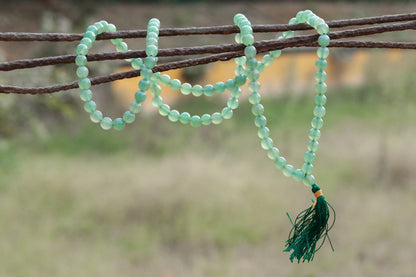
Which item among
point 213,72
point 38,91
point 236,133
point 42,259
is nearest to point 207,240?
point 42,259

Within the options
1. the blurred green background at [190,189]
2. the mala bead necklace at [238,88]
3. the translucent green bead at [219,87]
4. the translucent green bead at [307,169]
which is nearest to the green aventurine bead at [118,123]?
the mala bead necklace at [238,88]

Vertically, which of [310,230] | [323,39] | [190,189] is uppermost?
[190,189]

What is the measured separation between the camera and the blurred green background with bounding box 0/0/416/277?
2.33 m

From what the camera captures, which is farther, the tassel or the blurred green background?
the blurred green background

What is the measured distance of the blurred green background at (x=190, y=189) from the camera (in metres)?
2.33

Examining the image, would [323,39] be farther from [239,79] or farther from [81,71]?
[81,71]

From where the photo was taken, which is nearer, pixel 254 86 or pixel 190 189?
pixel 254 86

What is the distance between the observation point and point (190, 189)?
8.89 ft

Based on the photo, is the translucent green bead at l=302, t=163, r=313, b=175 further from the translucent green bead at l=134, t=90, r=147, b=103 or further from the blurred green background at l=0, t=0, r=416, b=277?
the blurred green background at l=0, t=0, r=416, b=277

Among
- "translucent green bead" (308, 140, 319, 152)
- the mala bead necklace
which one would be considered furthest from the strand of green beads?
"translucent green bead" (308, 140, 319, 152)

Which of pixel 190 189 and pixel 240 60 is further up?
pixel 190 189

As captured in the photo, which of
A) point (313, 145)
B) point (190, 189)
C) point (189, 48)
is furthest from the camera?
point (190, 189)

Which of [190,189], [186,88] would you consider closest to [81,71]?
[186,88]

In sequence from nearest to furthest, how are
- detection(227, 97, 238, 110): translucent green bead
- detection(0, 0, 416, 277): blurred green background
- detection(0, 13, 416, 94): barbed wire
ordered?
detection(0, 13, 416, 94): barbed wire < detection(227, 97, 238, 110): translucent green bead < detection(0, 0, 416, 277): blurred green background
